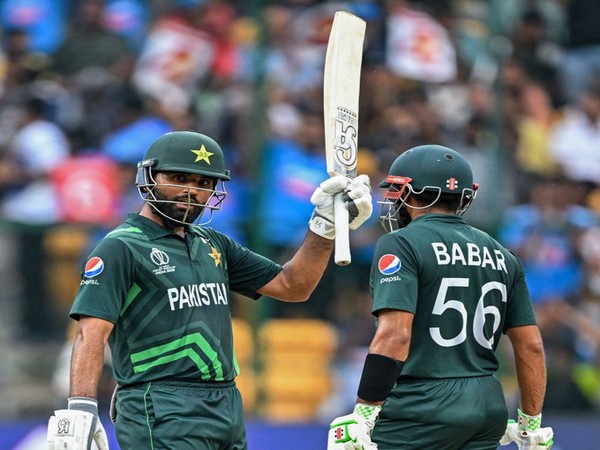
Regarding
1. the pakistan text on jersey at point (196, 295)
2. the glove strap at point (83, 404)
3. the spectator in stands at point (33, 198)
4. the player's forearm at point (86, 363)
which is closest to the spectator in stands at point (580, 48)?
the spectator in stands at point (33, 198)

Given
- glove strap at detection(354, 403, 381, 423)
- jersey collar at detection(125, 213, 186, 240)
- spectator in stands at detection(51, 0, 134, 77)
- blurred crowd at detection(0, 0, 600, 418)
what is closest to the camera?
glove strap at detection(354, 403, 381, 423)

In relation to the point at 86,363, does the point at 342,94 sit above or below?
above

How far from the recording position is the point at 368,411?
4805mm

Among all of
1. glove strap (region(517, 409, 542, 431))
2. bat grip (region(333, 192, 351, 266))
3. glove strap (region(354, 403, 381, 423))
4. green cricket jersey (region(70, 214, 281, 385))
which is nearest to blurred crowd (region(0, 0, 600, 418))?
glove strap (region(517, 409, 542, 431))

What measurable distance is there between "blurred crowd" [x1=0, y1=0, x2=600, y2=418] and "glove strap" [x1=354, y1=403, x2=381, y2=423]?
473 cm

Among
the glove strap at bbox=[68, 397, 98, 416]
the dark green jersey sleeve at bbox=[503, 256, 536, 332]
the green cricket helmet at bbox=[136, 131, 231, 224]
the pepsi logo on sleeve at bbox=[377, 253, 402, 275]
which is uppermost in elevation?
the green cricket helmet at bbox=[136, 131, 231, 224]

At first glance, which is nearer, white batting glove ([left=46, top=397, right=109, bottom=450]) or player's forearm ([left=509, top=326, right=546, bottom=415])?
white batting glove ([left=46, top=397, right=109, bottom=450])

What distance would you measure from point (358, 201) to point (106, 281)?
1.17 metres

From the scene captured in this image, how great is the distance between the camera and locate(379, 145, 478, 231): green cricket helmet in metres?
5.13

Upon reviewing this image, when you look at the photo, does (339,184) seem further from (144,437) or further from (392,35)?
(392,35)

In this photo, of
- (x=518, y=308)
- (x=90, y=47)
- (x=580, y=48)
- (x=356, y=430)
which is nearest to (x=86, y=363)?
(x=356, y=430)

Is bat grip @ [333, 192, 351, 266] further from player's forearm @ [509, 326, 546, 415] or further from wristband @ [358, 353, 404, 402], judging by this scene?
player's forearm @ [509, 326, 546, 415]

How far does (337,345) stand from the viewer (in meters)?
9.57

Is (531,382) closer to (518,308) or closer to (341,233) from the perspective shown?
(518,308)
